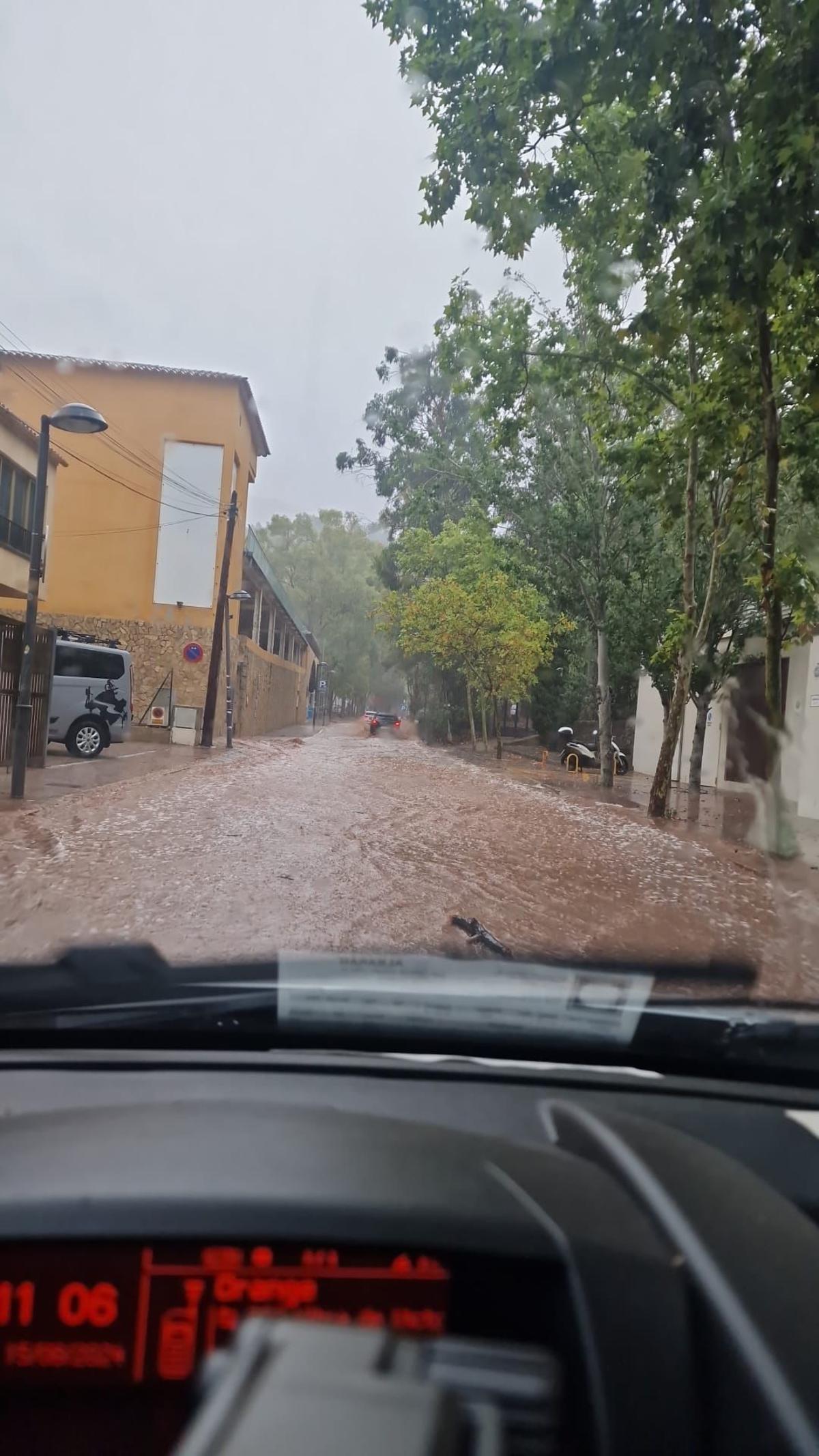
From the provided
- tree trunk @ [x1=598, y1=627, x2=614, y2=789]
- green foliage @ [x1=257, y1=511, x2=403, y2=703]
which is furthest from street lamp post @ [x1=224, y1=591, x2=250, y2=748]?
tree trunk @ [x1=598, y1=627, x2=614, y2=789]

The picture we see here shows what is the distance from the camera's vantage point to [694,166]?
22.0 ft

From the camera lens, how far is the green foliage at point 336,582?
24531 mm

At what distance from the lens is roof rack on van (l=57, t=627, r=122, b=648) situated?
18562 millimetres

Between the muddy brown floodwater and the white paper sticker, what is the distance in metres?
0.31

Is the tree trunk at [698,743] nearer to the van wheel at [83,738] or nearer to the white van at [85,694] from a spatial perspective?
the white van at [85,694]

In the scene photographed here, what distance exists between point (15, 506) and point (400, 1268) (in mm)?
17737

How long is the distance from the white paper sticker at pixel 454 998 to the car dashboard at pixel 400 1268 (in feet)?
1.66

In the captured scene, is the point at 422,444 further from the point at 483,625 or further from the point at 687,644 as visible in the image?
the point at 483,625

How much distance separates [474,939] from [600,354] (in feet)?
32.3

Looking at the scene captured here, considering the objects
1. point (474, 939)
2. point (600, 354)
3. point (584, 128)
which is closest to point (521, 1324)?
point (474, 939)

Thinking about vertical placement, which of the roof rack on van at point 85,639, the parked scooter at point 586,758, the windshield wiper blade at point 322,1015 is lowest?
the windshield wiper blade at point 322,1015

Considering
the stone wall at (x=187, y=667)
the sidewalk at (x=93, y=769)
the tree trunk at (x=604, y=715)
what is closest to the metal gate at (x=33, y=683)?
the sidewalk at (x=93, y=769)

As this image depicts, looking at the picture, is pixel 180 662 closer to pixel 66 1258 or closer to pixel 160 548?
pixel 160 548

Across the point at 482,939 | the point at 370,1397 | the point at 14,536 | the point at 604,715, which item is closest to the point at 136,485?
the point at 14,536
